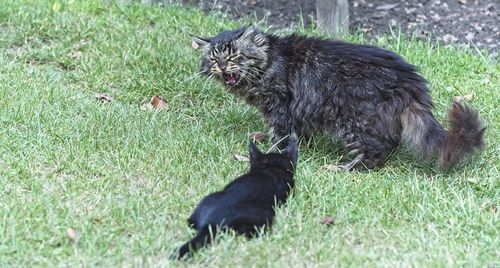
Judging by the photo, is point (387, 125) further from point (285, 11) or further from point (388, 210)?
point (285, 11)

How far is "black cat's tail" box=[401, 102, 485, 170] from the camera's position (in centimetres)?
518

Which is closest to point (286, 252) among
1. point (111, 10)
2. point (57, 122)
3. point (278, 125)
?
point (278, 125)

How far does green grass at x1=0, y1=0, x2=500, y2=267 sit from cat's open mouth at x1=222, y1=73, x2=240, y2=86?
0.42m

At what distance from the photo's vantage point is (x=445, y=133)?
5.30 metres

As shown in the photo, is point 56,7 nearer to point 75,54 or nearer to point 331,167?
point 75,54

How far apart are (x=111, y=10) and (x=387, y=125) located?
3699mm

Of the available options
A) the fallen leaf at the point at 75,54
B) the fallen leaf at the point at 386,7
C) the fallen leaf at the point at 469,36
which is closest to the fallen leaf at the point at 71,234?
the fallen leaf at the point at 75,54

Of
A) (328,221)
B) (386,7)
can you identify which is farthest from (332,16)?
(328,221)

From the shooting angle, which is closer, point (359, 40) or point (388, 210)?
point (388, 210)

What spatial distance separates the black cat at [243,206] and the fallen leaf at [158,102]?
6.32 ft

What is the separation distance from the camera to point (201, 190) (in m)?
4.88

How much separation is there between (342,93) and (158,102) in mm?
1747

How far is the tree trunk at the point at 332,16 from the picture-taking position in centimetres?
757

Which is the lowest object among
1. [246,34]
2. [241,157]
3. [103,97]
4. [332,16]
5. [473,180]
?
[103,97]
